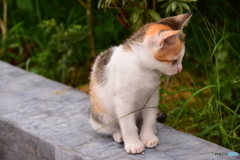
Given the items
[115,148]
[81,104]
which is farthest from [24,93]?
[115,148]

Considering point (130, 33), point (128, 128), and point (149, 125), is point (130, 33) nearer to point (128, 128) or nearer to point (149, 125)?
point (149, 125)

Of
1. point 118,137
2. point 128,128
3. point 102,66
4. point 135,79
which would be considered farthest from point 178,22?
point 118,137

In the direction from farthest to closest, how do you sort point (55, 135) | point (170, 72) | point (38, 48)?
point (38, 48) < point (55, 135) < point (170, 72)

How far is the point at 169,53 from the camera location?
2426 mm

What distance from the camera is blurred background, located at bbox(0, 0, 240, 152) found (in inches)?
130

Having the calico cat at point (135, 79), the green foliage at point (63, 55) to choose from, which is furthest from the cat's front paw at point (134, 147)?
the green foliage at point (63, 55)

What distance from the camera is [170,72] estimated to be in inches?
98.0

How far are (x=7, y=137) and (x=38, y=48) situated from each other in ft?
6.69

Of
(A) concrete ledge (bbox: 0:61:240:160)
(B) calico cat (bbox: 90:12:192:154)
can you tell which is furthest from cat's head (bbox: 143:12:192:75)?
(A) concrete ledge (bbox: 0:61:240:160)

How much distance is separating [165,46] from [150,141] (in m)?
0.68

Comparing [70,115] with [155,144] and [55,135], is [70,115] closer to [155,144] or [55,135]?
[55,135]

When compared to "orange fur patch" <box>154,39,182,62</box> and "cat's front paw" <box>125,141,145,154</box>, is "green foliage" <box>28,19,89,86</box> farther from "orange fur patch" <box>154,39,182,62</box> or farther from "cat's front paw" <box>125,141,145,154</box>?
"orange fur patch" <box>154,39,182,62</box>

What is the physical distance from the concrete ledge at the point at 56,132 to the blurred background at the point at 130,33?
0.32m

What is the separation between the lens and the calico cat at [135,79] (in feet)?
8.00
